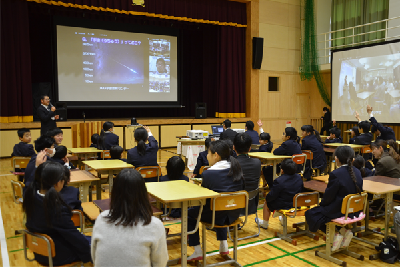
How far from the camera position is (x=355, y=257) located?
3318mm

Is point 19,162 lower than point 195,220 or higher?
higher

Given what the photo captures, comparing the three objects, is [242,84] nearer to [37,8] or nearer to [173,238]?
[37,8]

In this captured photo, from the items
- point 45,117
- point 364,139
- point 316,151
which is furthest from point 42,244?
point 364,139

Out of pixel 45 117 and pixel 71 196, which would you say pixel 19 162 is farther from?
pixel 71 196

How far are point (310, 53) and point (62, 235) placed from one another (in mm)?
11634

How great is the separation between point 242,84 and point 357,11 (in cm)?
465

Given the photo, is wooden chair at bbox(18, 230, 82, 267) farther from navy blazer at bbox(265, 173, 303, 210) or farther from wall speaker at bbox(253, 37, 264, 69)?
wall speaker at bbox(253, 37, 264, 69)

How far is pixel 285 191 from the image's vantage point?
12.0 ft

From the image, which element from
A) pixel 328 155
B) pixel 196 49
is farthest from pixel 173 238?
pixel 196 49

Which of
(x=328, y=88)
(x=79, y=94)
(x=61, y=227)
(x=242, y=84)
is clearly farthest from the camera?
(x=328, y=88)

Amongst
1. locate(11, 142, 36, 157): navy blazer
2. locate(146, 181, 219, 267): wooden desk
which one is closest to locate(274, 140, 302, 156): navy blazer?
locate(146, 181, 219, 267): wooden desk

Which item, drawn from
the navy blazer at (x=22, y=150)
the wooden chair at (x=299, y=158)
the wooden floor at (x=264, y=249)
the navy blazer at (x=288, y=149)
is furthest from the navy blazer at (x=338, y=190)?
the navy blazer at (x=22, y=150)

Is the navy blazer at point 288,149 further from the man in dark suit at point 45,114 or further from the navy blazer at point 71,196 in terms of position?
the man in dark suit at point 45,114

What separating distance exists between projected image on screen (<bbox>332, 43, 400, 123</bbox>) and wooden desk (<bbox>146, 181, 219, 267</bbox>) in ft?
26.9
